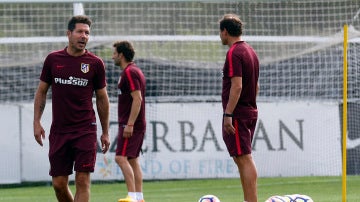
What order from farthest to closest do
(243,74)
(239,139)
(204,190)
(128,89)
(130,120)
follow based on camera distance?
1. (204,190)
2. (128,89)
3. (130,120)
4. (243,74)
5. (239,139)

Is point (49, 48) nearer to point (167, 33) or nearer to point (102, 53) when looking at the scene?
point (102, 53)

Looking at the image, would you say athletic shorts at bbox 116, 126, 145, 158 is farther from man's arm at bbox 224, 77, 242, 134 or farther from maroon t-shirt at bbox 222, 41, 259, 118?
man's arm at bbox 224, 77, 242, 134

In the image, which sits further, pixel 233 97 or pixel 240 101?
pixel 240 101

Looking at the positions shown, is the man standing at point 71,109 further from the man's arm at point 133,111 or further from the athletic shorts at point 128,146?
the athletic shorts at point 128,146

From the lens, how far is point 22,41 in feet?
63.8

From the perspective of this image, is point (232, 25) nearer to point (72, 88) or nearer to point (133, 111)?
point (72, 88)

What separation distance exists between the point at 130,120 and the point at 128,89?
512mm

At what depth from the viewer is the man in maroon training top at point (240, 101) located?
10.9 meters

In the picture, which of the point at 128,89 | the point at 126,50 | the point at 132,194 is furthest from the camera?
the point at 126,50

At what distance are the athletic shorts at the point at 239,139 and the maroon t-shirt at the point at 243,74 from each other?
9 centimetres

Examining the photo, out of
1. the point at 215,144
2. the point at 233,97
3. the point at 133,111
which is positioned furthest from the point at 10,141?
the point at 233,97

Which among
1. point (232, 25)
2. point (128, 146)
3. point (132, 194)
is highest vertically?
point (232, 25)

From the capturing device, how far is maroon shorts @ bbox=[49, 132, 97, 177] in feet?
34.1

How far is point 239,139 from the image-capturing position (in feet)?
36.0
